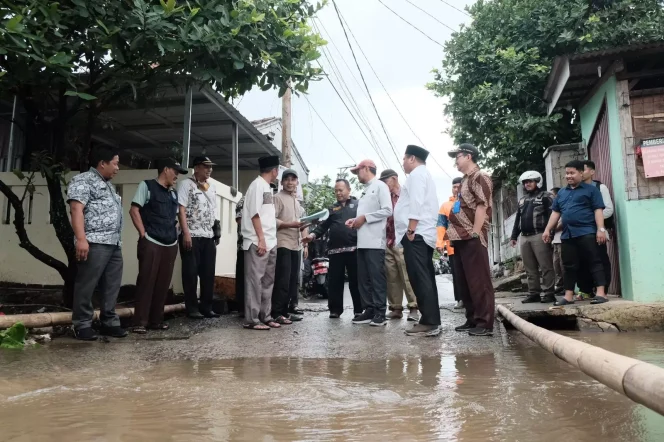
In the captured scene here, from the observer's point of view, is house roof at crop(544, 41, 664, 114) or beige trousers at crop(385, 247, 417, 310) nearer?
house roof at crop(544, 41, 664, 114)

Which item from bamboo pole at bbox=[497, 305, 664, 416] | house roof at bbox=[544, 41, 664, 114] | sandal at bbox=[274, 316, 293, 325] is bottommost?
sandal at bbox=[274, 316, 293, 325]

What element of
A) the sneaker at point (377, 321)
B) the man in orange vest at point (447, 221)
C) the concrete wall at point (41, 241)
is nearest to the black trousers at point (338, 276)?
the sneaker at point (377, 321)

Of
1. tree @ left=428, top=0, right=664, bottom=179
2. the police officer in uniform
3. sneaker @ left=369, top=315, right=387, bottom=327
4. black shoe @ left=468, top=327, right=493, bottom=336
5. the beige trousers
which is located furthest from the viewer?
tree @ left=428, top=0, right=664, bottom=179

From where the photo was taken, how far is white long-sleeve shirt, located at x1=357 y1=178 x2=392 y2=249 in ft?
18.1

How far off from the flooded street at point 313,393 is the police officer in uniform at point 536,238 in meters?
2.17

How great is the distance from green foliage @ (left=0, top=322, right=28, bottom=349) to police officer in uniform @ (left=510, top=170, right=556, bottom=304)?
5.75 metres

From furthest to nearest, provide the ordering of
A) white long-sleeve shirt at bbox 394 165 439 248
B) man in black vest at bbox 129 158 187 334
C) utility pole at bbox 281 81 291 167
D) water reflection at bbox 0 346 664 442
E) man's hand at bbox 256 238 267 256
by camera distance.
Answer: utility pole at bbox 281 81 291 167 < man's hand at bbox 256 238 267 256 < man in black vest at bbox 129 158 187 334 < white long-sleeve shirt at bbox 394 165 439 248 < water reflection at bbox 0 346 664 442

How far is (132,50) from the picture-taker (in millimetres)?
4492

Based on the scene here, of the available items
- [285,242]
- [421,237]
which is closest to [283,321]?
[285,242]

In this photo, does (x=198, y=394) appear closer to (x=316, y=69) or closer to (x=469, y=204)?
(x=469, y=204)

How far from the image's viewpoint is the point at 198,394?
266 centimetres

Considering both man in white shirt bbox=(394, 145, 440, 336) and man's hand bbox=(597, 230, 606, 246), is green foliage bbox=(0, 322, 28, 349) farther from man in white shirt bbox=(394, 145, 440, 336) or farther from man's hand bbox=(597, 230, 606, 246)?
man's hand bbox=(597, 230, 606, 246)

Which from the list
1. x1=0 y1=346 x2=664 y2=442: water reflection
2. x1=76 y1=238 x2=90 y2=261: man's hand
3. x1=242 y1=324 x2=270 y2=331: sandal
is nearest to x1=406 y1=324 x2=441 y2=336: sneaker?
x1=0 y1=346 x2=664 y2=442: water reflection

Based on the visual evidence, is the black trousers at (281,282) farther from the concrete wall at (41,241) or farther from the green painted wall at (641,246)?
the green painted wall at (641,246)
